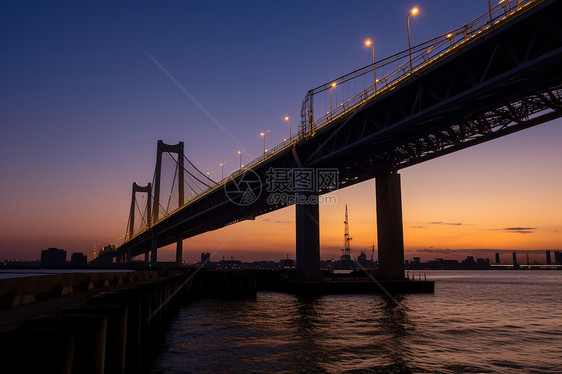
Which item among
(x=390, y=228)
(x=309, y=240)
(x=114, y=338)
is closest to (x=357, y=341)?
(x=114, y=338)

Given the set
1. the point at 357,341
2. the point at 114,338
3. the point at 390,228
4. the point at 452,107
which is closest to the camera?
the point at 114,338

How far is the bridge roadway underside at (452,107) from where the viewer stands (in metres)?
25.2

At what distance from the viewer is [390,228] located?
49625 mm

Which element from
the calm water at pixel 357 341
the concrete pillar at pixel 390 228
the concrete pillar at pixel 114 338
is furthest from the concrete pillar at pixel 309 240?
the concrete pillar at pixel 114 338

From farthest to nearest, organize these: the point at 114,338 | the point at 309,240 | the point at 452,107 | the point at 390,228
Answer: the point at 390,228 → the point at 309,240 → the point at 452,107 → the point at 114,338

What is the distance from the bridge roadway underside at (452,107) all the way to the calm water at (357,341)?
1444cm

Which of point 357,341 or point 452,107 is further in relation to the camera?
point 452,107

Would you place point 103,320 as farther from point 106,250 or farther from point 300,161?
point 106,250

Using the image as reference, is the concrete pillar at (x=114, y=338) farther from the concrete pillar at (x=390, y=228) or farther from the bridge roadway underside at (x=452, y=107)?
the concrete pillar at (x=390, y=228)

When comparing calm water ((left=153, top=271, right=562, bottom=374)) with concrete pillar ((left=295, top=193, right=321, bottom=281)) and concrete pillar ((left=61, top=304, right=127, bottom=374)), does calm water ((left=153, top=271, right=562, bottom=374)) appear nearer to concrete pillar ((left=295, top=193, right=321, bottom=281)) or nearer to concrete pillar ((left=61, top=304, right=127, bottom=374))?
concrete pillar ((left=61, top=304, right=127, bottom=374))

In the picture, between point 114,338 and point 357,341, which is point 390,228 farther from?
point 114,338

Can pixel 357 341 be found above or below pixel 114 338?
below

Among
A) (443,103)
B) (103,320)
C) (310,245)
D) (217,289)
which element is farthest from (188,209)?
(103,320)

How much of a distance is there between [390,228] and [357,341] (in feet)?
92.8
